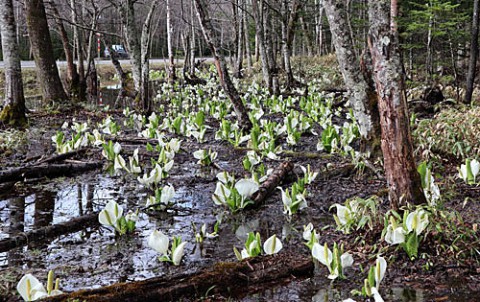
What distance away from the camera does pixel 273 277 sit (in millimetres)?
2809

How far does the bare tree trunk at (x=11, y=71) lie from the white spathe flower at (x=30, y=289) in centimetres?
716

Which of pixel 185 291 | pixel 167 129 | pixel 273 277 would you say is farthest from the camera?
pixel 167 129

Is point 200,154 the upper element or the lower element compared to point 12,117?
lower

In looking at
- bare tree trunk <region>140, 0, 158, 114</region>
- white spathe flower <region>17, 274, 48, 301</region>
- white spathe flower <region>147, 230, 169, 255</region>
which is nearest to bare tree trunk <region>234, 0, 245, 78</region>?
bare tree trunk <region>140, 0, 158, 114</region>

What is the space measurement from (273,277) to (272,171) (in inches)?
94.3

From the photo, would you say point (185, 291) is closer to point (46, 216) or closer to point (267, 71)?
point (46, 216)

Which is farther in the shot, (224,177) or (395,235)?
(224,177)

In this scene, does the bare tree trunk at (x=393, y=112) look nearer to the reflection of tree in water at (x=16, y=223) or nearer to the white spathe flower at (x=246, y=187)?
the white spathe flower at (x=246, y=187)

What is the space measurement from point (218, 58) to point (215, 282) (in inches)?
192

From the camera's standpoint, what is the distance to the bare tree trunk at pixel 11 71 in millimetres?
8383

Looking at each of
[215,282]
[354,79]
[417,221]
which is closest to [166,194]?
[215,282]

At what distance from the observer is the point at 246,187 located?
4.17 m

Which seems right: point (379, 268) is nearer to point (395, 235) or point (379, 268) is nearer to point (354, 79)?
point (395, 235)

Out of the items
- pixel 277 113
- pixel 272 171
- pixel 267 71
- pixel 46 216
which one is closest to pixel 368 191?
pixel 272 171
